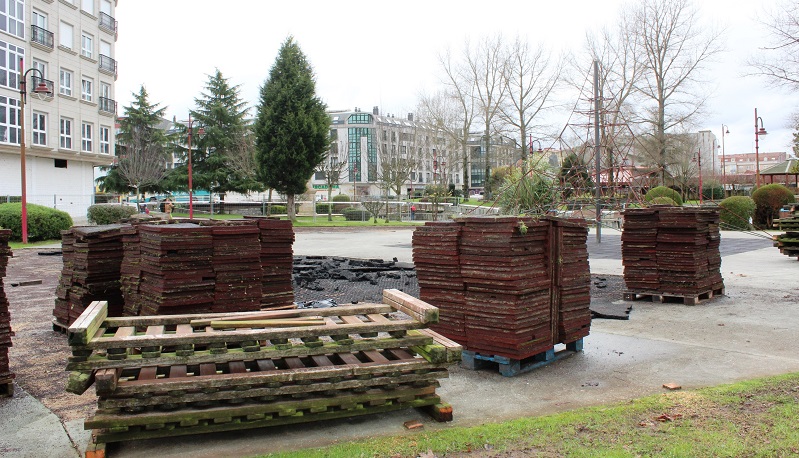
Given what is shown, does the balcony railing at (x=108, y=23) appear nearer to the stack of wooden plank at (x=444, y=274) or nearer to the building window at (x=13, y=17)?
the building window at (x=13, y=17)

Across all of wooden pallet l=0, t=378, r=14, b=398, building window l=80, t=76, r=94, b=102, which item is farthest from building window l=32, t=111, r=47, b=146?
wooden pallet l=0, t=378, r=14, b=398

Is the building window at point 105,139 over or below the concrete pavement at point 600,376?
over

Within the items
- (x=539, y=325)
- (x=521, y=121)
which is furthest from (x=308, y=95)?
(x=539, y=325)

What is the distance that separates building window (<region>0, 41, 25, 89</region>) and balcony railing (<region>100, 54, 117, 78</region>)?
821 cm

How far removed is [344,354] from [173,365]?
1384mm

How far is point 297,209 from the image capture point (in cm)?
5216

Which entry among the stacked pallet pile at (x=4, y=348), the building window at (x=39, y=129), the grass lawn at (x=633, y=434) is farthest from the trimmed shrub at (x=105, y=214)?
the grass lawn at (x=633, y=434)

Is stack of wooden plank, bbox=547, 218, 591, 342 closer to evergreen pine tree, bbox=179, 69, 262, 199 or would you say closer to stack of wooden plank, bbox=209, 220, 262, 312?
stack of wooden plank, bbox=209, 220, 262, 312

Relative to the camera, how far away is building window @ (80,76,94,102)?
134 feet

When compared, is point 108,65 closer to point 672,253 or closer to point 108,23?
point 108,23

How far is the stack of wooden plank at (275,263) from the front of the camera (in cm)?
801

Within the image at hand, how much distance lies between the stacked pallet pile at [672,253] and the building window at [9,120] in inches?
1446

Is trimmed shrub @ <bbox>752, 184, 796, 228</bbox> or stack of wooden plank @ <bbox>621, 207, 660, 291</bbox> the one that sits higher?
trimmed shrub @ <bbox>752, 184, 796, 228</bbox>

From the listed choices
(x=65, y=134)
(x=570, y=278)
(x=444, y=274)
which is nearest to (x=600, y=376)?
(x=570, y=278)
